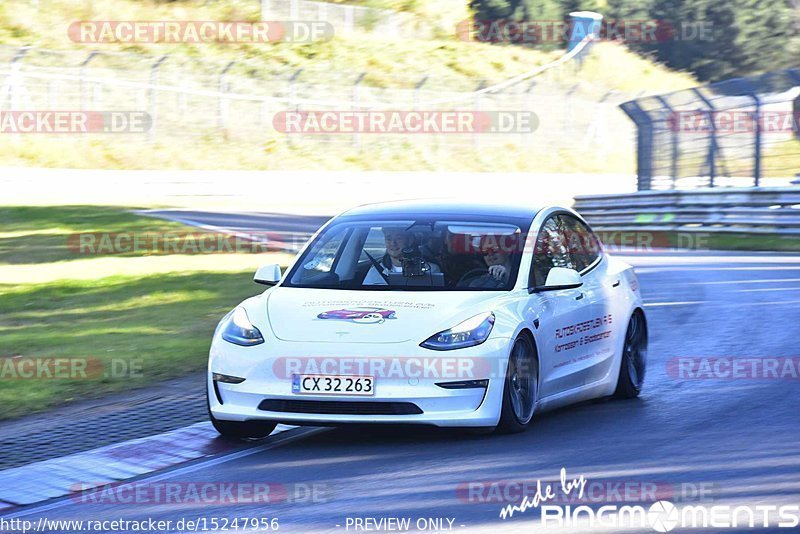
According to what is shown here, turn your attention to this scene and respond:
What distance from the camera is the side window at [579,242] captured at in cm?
954

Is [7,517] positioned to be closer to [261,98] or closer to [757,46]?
[261,98]

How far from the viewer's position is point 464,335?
7945mm

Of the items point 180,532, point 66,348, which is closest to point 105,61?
point 66,348

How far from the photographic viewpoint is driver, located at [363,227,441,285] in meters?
8.88

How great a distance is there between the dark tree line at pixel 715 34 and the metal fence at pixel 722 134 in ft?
178

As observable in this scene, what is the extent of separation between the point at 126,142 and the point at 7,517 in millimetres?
39506

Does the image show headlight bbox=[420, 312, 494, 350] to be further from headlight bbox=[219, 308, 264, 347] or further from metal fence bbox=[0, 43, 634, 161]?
metal fence bbox=[0, 43, 634, 161]

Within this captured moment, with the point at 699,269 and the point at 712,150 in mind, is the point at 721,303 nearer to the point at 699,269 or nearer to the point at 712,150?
the point at 699,269

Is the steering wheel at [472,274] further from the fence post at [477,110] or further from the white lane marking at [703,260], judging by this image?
the fence post at [477,110]

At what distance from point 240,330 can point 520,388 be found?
1.71 meters
